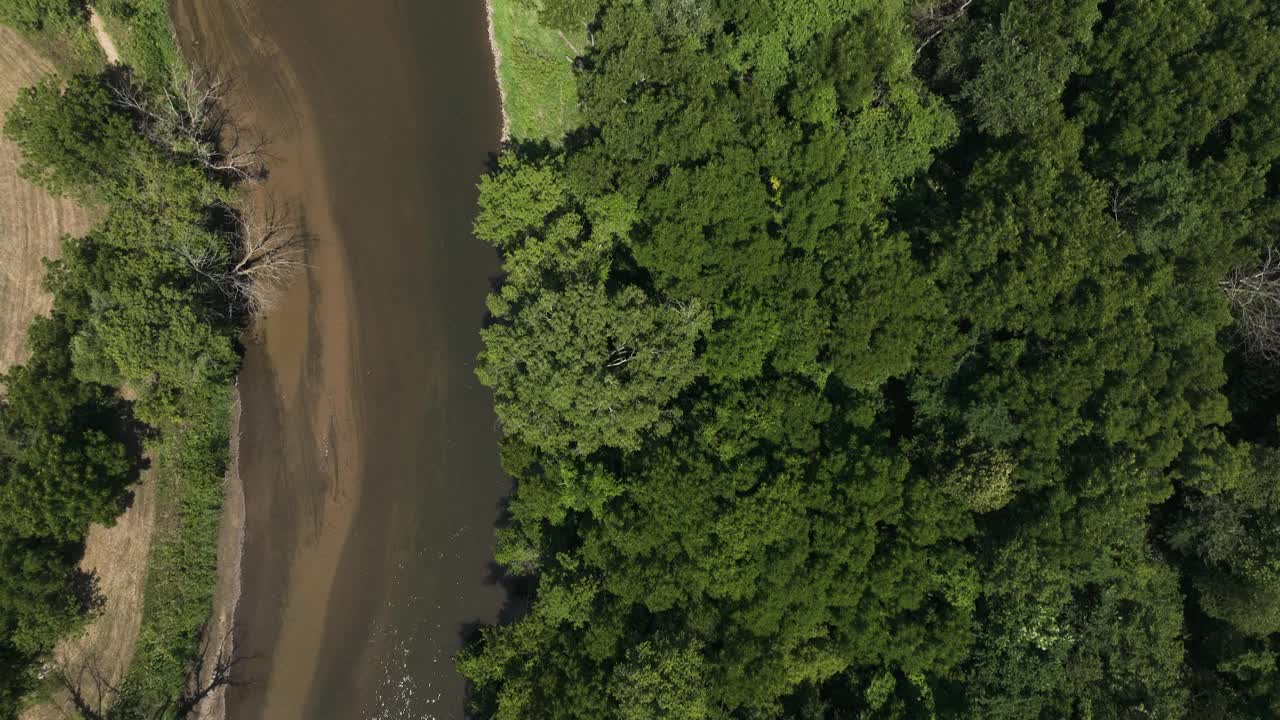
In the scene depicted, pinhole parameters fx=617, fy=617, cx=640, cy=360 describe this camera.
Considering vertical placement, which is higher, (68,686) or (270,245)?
(270,245)

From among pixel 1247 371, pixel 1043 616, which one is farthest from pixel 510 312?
pixel 1247 371

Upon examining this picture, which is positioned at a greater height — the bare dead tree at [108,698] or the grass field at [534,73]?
the grass field at [534,73]

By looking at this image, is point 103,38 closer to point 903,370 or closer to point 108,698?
point 108,698

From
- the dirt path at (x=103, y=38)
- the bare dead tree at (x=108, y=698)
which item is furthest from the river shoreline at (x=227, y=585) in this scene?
the dirt path at (x=103, y=38)

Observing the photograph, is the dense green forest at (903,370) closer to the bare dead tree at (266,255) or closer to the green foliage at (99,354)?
the bare dead tree at (266,255)

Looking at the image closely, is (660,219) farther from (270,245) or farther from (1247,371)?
(1247,371)

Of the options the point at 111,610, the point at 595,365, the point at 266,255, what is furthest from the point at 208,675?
the point at 595,365
